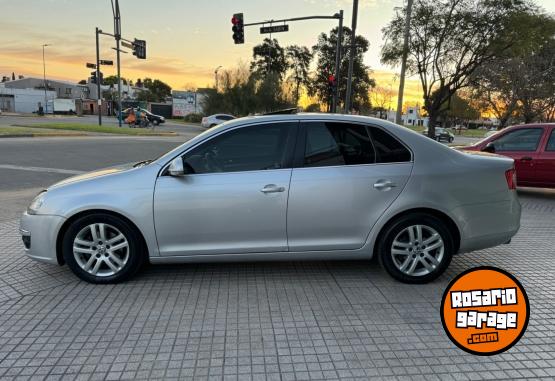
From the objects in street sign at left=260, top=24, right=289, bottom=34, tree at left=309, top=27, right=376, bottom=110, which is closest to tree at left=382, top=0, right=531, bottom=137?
street sign at left=260, top=24, right=289, bottom=34

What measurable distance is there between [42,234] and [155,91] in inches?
4518

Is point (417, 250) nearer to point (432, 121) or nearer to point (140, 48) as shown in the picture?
point (432, 121)

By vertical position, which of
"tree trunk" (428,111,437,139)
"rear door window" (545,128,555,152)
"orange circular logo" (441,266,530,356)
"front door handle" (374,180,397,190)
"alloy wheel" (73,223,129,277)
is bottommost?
"alloy wheel" (73,223,129,277)

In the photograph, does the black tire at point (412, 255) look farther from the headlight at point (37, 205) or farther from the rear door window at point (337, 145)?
the headlight at point (37, 205)

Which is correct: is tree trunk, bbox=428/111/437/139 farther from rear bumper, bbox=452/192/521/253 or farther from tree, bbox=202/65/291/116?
tree, bbox=202/65/291/116

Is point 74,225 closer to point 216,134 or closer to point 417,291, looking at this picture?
point 216,134

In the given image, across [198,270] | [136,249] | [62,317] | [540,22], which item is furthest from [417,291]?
[540,22]

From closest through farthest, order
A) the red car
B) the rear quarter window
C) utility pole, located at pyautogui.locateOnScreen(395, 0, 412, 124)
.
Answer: the rear quarter window < the red car < utility pole, located at pyautogui.locateOnScreen(395, 0, 412, 124)

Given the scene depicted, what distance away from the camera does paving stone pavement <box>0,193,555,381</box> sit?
276 centimetres

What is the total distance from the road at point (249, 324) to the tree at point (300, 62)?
2580 inches

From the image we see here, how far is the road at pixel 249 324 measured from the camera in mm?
2767

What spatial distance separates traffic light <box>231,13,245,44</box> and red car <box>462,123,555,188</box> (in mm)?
13313

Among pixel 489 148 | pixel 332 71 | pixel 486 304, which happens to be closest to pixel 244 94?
pixel 332 71

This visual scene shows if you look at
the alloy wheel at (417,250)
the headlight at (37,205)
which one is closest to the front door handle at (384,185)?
the alloy wheel at (417,250)
